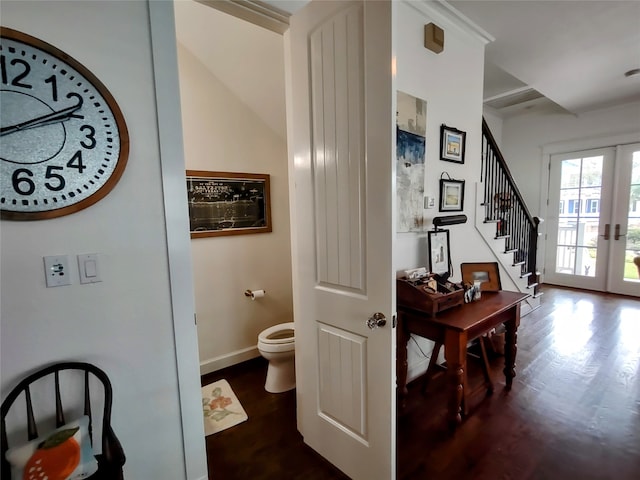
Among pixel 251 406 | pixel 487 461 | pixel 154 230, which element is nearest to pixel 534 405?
pixel 487 461

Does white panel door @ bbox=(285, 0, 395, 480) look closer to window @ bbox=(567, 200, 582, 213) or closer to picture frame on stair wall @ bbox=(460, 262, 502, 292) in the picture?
picture frame on stair wall @ bbox=(460, 262, 502, 292)

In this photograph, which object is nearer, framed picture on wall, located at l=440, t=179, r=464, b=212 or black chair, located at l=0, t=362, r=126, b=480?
black chair, located at l=0, t=362, r=126, b=480

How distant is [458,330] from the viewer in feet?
5.62

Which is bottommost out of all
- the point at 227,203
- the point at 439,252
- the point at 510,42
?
the point at 439,252

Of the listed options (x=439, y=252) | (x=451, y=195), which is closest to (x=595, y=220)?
(x=451, y=195)

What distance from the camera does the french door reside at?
433 cm

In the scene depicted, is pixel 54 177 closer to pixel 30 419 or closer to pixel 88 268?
pixel 88 268

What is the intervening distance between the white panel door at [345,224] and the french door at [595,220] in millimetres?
4778

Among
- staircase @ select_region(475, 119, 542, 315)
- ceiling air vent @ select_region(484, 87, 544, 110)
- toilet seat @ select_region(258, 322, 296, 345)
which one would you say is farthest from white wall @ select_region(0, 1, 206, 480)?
ceiling air vent @ select_region(484, 87, 544, 110)

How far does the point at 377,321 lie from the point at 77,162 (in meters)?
1.30

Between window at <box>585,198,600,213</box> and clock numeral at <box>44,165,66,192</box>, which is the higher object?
clock numeral at <box>44,165,66,192</box>

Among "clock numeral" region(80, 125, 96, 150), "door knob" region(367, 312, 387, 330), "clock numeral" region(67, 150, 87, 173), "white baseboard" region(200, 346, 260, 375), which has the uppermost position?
"clock numeral" region(80, 125, 96, 150)

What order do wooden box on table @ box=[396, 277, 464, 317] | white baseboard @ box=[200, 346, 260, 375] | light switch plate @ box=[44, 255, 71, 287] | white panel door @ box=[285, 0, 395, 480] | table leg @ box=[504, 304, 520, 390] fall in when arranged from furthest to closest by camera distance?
white baseboard @ box=[200, 346, 260, 375]
table leg @ box=[504, 304, 520, 390]
wooden box on table @ box=[396, 277, 464, 317]
white panel door @ box=[285, 0, 395, 480]
light switch plate @ box=[44, 255, 71, 287]

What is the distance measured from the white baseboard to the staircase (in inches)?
96.0
